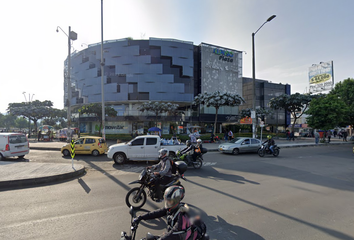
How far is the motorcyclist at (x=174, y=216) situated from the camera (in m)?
2.44

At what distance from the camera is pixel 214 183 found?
6.98 metres

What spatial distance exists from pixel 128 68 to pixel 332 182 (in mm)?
35435

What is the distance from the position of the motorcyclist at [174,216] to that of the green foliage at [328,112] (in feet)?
89.1

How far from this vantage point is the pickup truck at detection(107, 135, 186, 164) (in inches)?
436

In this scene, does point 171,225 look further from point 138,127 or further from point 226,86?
point 226,86

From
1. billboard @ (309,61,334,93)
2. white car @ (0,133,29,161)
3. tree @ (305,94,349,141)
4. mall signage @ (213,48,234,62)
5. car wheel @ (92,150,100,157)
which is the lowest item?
car wheel @ (92,150,100,157)

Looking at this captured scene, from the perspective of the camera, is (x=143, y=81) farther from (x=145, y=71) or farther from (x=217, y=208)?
(x=217, y=208)

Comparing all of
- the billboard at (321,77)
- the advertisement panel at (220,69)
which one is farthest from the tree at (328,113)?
the advertisement panel at (220,69)

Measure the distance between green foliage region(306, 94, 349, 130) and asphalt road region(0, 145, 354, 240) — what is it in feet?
64.5

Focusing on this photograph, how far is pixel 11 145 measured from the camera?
11461 mm

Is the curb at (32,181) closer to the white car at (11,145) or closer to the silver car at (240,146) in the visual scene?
the white car at (11,145)

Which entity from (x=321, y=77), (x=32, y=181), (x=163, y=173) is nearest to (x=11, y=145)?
(x=32, y=181)

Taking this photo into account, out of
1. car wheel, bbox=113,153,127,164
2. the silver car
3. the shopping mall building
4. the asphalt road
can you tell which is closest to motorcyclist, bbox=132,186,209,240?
the asphalt road

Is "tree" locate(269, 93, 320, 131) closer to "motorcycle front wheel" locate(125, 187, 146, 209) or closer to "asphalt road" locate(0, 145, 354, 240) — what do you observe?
"asphalt road" locate(0, 145, 354, 240)
